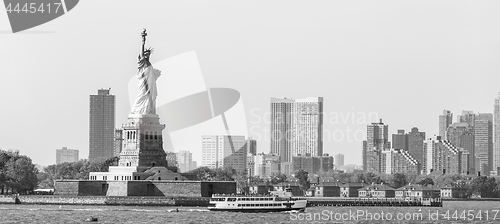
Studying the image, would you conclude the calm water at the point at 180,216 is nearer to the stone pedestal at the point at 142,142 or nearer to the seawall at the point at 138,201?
the seawall at the point at 138,201

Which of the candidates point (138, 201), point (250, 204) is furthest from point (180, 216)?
point (138, 201)

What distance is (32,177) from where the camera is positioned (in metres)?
152

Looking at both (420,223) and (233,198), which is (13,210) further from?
(420,223)

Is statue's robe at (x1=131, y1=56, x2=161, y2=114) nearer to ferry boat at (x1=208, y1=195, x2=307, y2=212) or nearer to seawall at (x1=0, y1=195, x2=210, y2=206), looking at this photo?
seawall at (x1=0, y1=195, x2=210, y2=206)

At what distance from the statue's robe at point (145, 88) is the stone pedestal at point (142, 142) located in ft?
3.25

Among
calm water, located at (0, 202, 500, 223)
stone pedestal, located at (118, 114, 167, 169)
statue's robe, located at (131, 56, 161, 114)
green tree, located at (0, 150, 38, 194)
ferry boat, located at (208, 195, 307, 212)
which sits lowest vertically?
calm water, located at (0, 202, 500, 223)

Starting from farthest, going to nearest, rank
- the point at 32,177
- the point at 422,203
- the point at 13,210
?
the point at 422,203, the point at 32,177, the point at 13,210

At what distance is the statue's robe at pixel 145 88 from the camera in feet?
457

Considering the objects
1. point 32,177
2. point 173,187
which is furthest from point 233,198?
point 32,177

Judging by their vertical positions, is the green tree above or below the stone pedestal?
below

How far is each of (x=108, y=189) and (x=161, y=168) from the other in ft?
21.0

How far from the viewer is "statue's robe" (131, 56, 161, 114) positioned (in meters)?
Answer: 139

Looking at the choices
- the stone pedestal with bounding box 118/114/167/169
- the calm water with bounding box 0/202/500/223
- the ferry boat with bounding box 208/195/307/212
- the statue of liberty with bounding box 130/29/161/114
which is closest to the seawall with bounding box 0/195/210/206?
the calm water with bounding box 0/202/500/223

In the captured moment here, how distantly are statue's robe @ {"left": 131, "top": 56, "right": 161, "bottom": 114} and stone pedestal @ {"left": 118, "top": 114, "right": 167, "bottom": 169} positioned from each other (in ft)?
3.25
